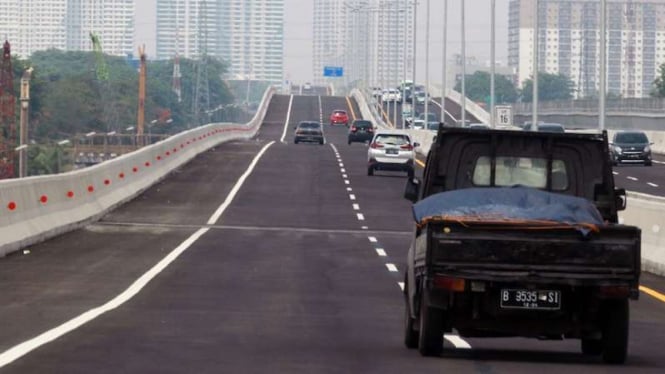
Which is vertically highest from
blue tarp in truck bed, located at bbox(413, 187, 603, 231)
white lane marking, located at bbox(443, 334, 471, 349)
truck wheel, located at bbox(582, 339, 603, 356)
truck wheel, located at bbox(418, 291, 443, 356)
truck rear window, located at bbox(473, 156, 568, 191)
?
truck rear window, located at bbox(473, 156, 568, 191)

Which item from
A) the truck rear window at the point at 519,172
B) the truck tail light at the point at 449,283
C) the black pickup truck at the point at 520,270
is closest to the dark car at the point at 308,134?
the truck rear window at the point at 519,172

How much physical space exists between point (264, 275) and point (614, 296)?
1139 cm

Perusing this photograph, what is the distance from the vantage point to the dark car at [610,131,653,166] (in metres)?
75.1

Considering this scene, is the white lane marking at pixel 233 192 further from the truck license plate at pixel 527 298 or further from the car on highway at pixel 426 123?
the car on highway at pixel 426 123

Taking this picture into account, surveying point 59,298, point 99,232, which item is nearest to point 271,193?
point 99,232

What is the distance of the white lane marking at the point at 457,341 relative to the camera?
16.1m

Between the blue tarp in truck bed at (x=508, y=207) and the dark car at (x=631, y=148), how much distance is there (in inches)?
2370

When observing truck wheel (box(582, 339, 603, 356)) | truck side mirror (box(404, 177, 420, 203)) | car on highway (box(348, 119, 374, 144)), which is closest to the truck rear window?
truck side mirror (box(404, 177, 420, 203))

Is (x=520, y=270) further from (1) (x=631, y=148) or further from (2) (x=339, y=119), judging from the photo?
(2) (x=339, y=119)

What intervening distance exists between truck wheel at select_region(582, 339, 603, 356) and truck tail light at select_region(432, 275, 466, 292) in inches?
58.9

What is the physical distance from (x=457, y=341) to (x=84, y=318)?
3923 millimetres

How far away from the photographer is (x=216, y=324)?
17.3 metres

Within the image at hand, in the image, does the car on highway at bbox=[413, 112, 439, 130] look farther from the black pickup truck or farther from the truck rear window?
the black pickup truck

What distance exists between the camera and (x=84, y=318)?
1756cm
